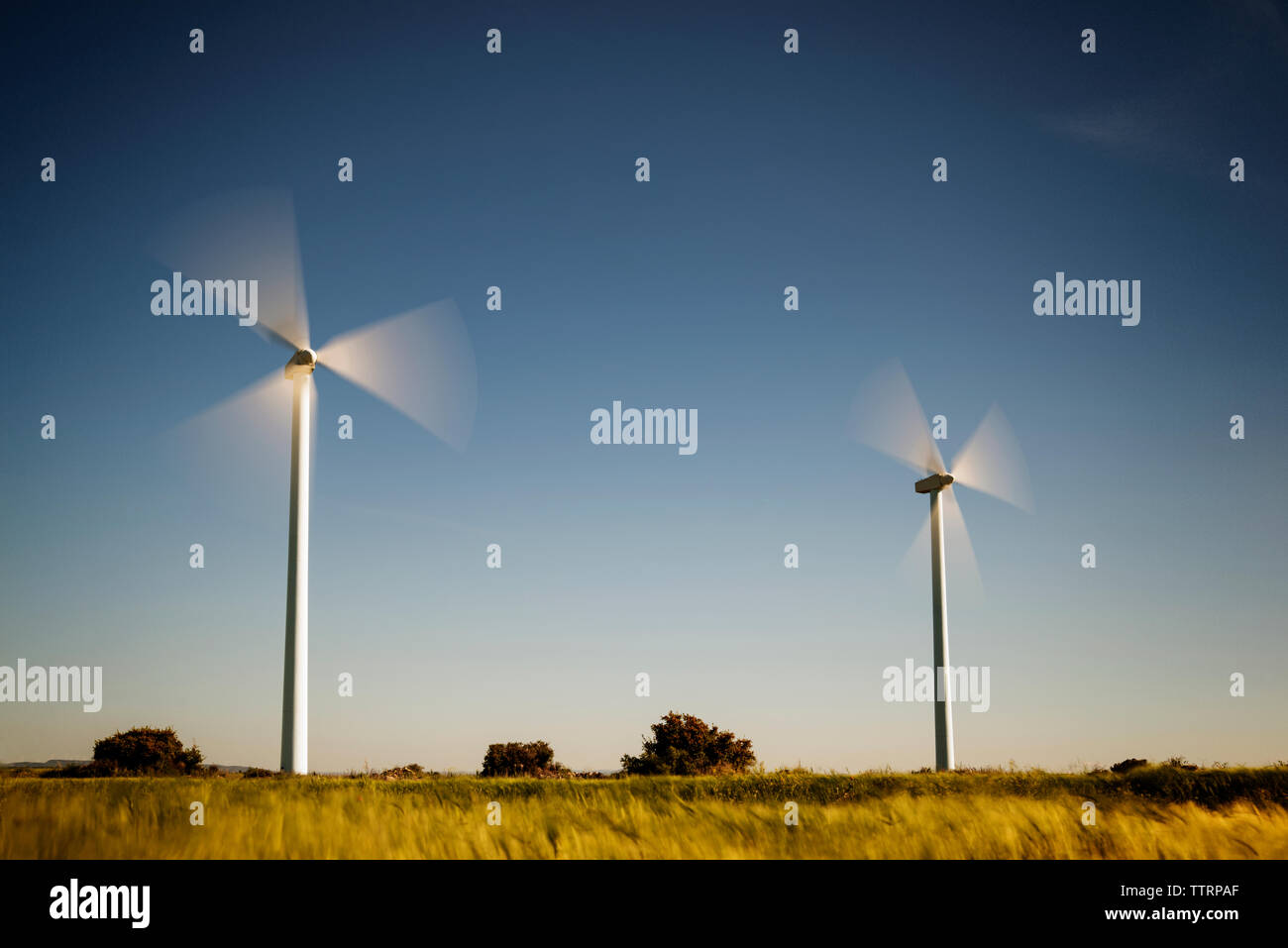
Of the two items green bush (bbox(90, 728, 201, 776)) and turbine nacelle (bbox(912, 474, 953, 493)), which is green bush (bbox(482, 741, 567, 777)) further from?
turbine nacelle (bbox(912, 474, 953, 493))

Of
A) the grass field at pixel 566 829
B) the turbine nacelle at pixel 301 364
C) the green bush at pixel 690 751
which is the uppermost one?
the turbine nacelle at pixel 301 364

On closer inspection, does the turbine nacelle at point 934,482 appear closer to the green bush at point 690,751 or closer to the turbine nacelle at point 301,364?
the green bush at point 690,751

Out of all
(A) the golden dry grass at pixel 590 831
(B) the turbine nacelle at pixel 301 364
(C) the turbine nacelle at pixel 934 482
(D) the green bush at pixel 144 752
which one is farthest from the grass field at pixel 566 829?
(C) the turbine nacelle at pixel 934 482

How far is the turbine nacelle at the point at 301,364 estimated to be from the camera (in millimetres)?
30219

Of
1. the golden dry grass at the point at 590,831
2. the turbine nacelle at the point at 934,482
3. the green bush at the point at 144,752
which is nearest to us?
the golden dry grass at the point at 590,831

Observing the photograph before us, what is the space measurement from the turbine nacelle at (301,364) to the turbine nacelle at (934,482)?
86.3ft

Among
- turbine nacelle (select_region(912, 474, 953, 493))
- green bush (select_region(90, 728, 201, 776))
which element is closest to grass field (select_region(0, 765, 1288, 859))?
green bush (select_region(90, 728, 201, 776))

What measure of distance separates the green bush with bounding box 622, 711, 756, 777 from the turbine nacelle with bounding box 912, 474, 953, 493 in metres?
14.9

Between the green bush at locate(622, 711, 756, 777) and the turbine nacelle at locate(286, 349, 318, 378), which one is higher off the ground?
the turbine nacelle at locate(286, 349, 318, 378)

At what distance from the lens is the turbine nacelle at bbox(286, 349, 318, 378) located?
3022 cm

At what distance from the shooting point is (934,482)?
40.9 m

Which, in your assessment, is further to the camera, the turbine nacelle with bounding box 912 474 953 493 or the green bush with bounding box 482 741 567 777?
the turbine nacelle with bounding box 912 474 953 493

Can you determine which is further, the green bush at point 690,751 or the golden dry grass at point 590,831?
the green bush at point 690,751
